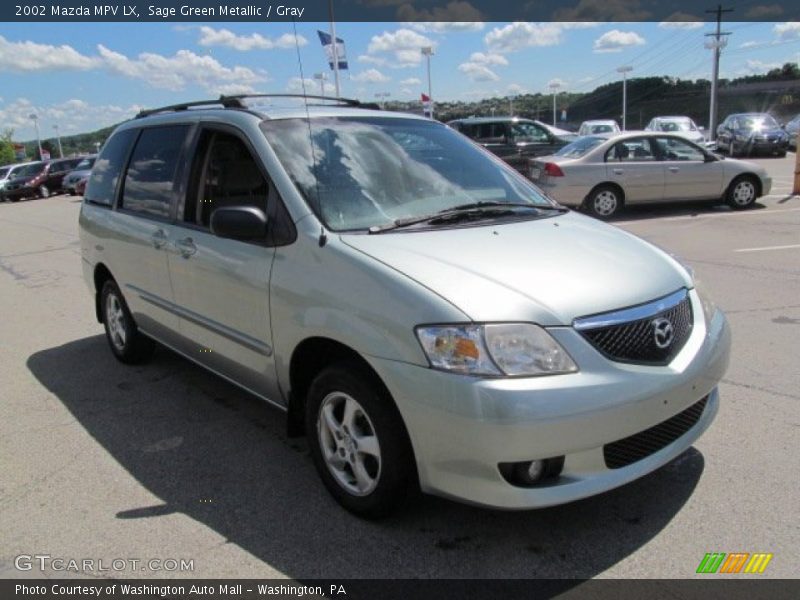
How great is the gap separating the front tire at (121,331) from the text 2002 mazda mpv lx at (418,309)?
95 cm

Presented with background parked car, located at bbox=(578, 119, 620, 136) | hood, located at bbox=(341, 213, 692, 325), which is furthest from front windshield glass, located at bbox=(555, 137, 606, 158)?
background parked car, located at bbox=(578, 119, 620, 136)

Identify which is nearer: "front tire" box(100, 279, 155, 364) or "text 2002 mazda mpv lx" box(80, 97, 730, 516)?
"text 2002 mazda mpv lx" box(80, 97, 730, 516)

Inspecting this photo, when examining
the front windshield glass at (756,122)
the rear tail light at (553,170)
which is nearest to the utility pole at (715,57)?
the front windshield glass at (756,122)

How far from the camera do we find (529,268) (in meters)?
2.80

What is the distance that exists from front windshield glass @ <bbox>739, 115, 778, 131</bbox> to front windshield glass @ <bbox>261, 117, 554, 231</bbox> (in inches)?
971

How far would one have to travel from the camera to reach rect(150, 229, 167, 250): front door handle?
4166 mm

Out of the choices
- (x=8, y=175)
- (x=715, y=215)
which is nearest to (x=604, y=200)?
(x=715, y=215)

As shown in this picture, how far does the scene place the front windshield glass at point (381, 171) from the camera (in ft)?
10.7

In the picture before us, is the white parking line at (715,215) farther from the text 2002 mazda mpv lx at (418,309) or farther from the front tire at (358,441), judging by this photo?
the front tire at (358,441)

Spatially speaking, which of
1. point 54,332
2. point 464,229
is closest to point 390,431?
point 464,229

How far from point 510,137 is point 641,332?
1522 cm

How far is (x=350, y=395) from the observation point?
2.84 meters

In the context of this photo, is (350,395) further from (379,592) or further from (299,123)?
(299,123)

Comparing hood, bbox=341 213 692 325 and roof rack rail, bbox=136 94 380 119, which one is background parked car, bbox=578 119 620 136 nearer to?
roof rack rail, bbox=136 94 380 119
